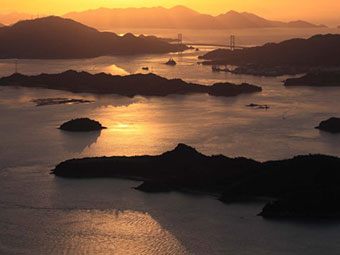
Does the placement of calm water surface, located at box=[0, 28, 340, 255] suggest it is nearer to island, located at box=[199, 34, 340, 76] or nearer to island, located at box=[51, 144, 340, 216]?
island, located at box=[51, 144, 340, 216]

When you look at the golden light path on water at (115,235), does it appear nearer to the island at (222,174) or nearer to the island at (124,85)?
the island at (222,174)

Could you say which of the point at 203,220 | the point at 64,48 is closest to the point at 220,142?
the point at 203,220

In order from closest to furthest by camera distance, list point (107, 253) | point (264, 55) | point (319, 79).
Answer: point (107, 253) < point (319, 79) < point (264, 55)

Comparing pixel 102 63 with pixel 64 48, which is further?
pixel 64 48

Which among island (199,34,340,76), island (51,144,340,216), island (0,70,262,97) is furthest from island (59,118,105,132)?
island (199,34,340,76)

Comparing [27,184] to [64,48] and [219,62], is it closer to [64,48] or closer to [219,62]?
[219,62]

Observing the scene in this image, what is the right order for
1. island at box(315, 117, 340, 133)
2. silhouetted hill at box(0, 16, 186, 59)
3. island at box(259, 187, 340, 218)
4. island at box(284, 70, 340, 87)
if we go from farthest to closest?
silhouetted hill at box(0, 16, 186, 59) → island at box(284, 70, 340, 87) → island at box(315, 117, 340, 133) → island at box(259, 187, 340, 218)

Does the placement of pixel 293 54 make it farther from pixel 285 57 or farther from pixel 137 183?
pixel 137 183
